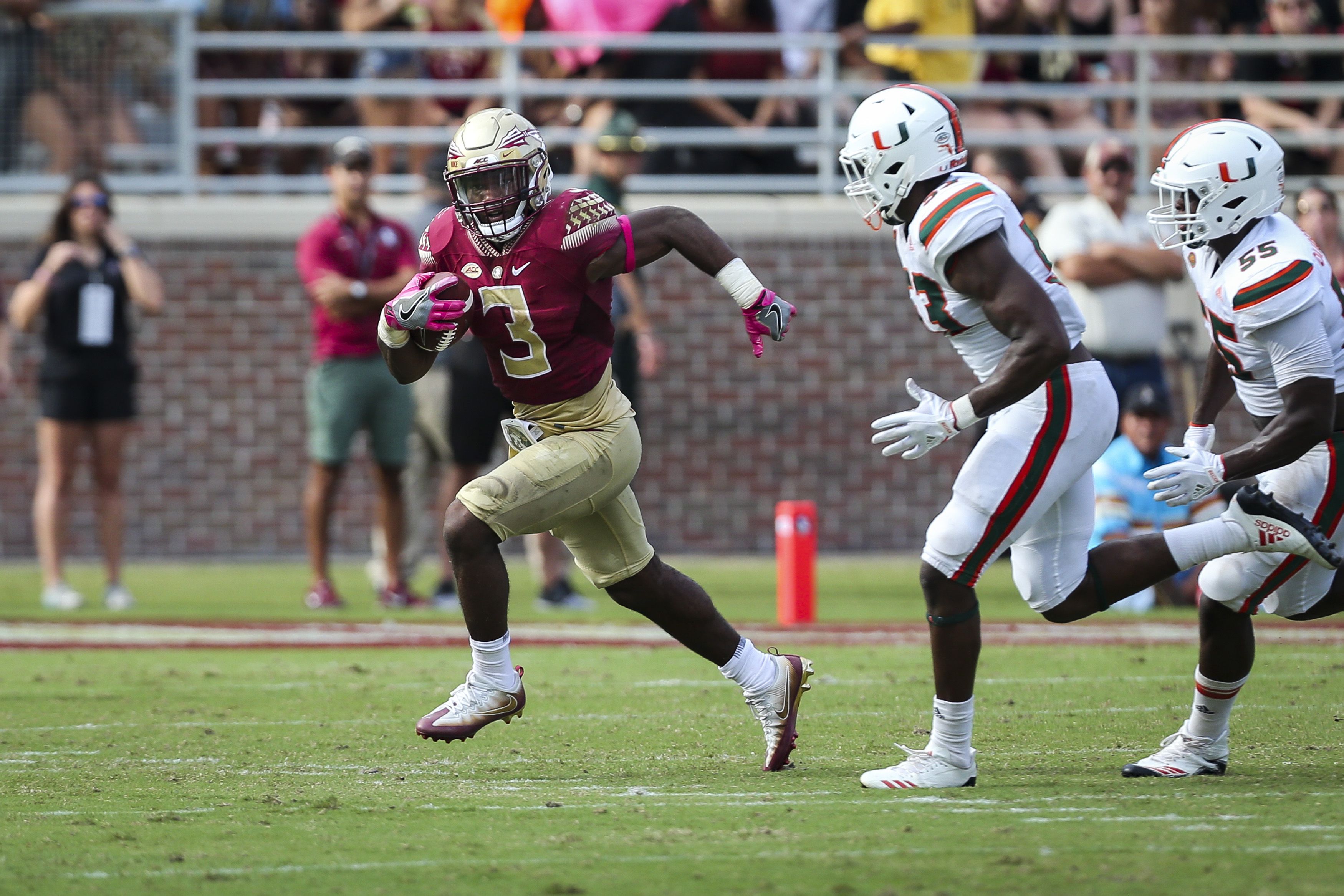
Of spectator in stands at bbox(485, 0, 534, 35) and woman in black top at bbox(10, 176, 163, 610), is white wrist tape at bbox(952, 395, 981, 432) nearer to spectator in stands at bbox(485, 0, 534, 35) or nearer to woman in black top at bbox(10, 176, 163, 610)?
woman in black top at bbox(10, 176, 163, 610)

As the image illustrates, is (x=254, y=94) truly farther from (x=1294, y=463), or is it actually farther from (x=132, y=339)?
(x=1294, y=463)

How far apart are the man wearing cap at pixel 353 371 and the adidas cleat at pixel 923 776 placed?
18.2 feet

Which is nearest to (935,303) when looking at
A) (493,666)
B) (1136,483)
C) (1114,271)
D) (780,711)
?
(780,711)

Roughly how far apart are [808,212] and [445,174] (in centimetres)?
776

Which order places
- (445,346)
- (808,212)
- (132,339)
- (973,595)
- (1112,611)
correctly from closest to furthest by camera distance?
(973,595) → (445,346) → (1112,611) → (132,339) → (808,212)

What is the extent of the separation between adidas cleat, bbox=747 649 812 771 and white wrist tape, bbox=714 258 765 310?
1.14 metres

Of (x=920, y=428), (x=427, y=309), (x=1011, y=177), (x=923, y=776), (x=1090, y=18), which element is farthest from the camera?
(x=1090, y=18)

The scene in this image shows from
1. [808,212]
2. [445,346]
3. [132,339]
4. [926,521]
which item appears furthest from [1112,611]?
[132,339]

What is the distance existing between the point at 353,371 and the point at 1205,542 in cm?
604

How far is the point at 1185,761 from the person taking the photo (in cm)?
500

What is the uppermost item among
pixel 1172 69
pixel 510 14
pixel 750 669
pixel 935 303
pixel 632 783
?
pixel 510 14

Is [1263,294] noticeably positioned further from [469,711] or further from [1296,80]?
[1296,80]

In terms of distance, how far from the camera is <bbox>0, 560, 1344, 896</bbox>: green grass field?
378 centimetres

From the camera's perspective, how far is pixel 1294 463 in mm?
5051
